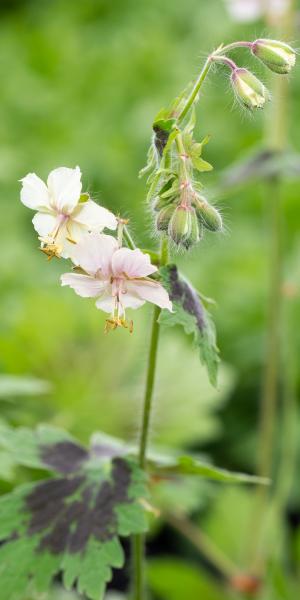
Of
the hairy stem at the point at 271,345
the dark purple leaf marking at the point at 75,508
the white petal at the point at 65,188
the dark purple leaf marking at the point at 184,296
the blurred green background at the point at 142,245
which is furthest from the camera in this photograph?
the blurred green background at the point at 142,245

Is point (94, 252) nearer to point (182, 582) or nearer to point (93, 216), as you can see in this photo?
point (93, 216)

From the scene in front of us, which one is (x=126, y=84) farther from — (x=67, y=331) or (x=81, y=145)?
(x=67, y=331)

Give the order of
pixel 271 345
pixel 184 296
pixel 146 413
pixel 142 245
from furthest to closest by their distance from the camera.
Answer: pixel 271 345, pixel 142 245, pixel 146 413, pixel 184 296

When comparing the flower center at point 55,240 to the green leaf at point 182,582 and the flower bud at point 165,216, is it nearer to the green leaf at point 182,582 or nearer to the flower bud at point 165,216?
the flower bud at point 165,216

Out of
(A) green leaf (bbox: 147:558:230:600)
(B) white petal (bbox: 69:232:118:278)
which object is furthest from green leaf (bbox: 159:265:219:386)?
(A) green leaf (bbox: 147:558:230:600)

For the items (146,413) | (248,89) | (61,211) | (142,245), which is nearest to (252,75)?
(248,89)

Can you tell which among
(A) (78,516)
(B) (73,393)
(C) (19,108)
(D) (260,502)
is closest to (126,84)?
(C) (19,108)

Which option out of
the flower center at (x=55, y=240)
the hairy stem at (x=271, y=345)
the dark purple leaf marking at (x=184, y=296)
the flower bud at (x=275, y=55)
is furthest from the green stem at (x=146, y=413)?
the hairy stem at (x=271, y=345)
